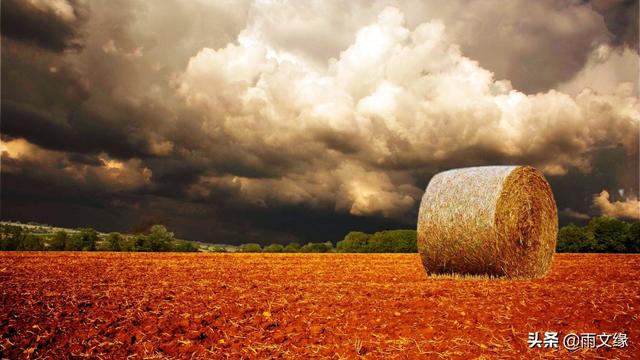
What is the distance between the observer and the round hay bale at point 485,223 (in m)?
12.7

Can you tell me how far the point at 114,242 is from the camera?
33781mm

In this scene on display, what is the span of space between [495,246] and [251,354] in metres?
8.76

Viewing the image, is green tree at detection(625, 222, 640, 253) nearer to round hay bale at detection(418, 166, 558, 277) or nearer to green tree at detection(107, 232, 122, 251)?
round hay bale at detection(418, 166, 558, 277)

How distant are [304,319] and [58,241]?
102 feet

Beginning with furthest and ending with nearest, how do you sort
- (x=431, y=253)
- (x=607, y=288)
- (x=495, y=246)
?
1. (x=431, y=253)
2. (x=495, y=246)
3. (x=607, y=288)

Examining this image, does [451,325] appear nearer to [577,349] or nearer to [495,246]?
[577,349]

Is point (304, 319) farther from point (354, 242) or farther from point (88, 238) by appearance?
point (354, 242)

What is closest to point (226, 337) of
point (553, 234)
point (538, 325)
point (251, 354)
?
point (251, 354)

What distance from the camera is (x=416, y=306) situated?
8.06m

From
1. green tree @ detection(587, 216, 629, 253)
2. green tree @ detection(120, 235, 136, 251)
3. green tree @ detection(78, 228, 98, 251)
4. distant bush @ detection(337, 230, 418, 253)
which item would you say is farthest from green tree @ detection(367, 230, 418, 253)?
green tree @ detection(78, 228, 98, 251)

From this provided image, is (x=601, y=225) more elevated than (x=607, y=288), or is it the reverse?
(x=601, y=225)

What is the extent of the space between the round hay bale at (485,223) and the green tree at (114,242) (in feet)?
87.1

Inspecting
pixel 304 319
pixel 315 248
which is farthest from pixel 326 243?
pixel 304 319

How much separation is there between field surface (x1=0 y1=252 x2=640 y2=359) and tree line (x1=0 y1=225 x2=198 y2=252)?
24049mm
